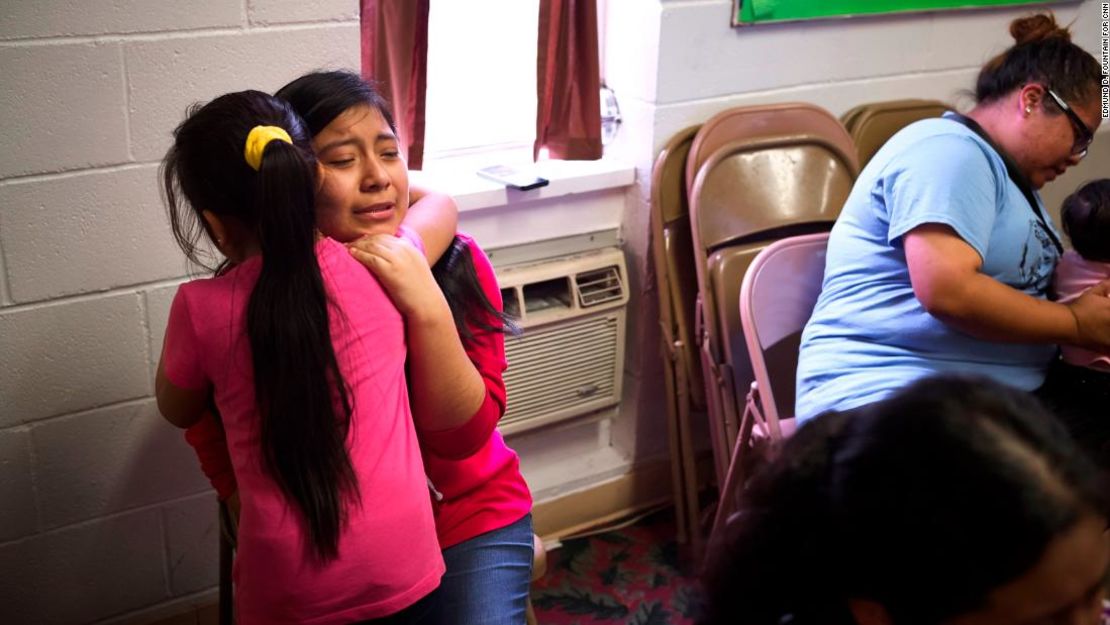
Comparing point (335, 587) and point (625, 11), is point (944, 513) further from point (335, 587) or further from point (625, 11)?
point (625, 11)

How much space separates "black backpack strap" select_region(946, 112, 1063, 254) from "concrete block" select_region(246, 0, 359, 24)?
1087 millimetres

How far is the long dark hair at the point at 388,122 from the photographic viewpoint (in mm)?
1376

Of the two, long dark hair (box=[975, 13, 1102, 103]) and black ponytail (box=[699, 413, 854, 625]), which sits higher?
long dark hair (box=[975, 13, 1102, 103])

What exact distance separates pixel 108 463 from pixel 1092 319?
1724 millimetres

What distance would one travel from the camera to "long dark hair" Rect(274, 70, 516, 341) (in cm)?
138

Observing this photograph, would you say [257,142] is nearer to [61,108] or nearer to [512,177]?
[61,108]

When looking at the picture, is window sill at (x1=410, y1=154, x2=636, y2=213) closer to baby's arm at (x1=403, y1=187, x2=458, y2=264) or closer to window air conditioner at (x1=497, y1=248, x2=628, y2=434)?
window air conditioner at (x1=497, y1=248, x2=628, y2=434)

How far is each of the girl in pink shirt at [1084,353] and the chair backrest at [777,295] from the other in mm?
431

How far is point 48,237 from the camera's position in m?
1.66

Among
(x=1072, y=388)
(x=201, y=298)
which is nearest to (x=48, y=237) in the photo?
(x=201, y=298)

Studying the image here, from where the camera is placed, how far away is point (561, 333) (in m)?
2.28

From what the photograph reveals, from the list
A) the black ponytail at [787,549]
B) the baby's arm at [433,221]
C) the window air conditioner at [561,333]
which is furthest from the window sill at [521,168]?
the black ponytail at [787,549]

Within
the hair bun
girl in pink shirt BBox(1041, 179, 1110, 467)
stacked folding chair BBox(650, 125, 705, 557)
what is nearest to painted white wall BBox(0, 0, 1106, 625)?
stacked folding chair BBox(650, 125, 705, 557)

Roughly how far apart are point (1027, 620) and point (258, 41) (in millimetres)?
1433
